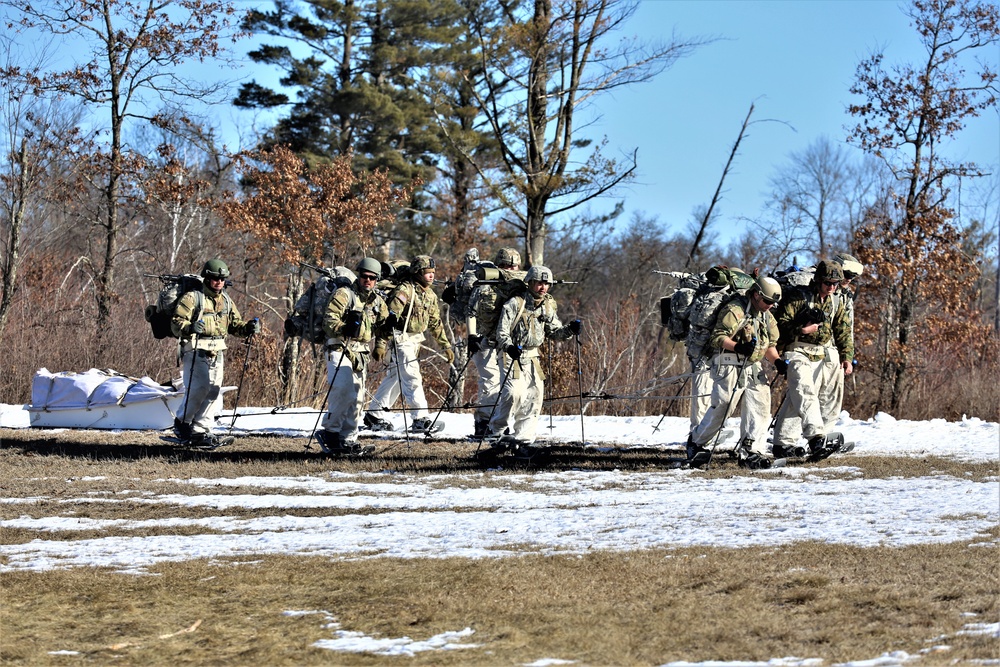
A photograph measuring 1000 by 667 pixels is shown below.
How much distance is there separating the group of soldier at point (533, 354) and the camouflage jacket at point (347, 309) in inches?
0.6

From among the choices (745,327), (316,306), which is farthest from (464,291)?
(745,327)

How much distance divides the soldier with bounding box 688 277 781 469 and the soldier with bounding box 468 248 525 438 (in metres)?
2.61

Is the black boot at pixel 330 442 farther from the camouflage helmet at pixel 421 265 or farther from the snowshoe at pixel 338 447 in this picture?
the camouflage helmet at pixel 421 265

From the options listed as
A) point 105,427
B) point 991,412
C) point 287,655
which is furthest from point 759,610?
point 991,412

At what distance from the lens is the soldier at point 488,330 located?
49.5ft

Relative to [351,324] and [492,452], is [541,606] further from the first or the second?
[351,324]

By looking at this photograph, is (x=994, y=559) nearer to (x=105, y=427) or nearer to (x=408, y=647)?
(x=408, y=647)

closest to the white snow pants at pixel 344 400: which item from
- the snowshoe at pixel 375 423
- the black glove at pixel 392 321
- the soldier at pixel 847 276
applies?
the black glove at pixel 392 321

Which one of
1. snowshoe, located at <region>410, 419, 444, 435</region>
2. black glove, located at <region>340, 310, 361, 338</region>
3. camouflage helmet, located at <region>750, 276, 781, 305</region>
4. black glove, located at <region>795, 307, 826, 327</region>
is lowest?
snowshoe, located at <region>410, 419, 444, 435</region>

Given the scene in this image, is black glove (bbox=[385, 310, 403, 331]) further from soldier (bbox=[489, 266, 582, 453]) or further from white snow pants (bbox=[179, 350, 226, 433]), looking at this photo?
white snow pants (bbox=[179, 350, 226, 433])

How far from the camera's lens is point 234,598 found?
23.8 ft

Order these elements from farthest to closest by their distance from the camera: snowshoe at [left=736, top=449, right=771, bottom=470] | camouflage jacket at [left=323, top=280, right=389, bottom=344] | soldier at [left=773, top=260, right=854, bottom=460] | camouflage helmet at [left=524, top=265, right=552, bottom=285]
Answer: camouflage jacket at [left=323, top=280, right=389, bottom=344] → camouflage helmet at [left=524, top=265, right=552, bottom=285] → soldier at [left=773, top=260, right=854, bottom=460] → snowshoe at [left=736, top=449, right=771, bottom=470]

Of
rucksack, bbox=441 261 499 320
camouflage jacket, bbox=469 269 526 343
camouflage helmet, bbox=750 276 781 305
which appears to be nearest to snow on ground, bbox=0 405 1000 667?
camouflage helmet, bbox=750 276 781 305

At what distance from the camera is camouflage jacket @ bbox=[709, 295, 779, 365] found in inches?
514
